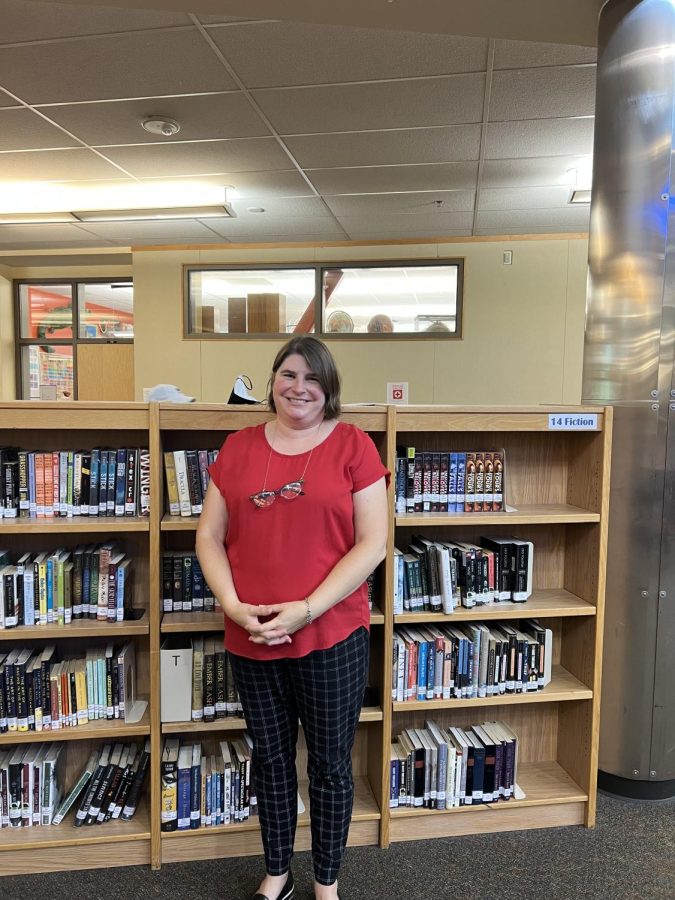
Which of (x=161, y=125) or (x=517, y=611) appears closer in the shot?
(x=517, y=611)

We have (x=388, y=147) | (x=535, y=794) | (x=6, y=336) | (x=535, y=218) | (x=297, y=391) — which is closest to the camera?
(x=297, y=391)

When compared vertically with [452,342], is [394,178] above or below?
above

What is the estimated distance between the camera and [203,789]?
2.03m

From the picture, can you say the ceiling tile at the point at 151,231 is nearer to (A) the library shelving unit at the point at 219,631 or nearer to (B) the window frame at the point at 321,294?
(B) the window frame at the point at 321,294

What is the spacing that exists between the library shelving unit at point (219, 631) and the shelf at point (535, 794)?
0.50 feet

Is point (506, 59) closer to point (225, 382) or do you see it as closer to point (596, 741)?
point (596, 741)

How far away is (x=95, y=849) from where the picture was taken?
198 cm

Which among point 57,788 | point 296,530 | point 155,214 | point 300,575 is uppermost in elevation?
point 155,214

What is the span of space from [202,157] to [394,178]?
1.27 m

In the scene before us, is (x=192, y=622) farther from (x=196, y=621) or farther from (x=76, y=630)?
(x=76, y=630)

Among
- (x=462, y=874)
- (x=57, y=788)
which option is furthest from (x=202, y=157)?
(x=462, y=874)

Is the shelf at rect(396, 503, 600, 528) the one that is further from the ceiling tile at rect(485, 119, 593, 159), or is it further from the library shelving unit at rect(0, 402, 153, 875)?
the ceiling tile at rect(485, 119, 593, 159)

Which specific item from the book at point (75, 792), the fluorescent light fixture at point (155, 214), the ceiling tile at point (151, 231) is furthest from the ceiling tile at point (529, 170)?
the book at point (75, 792)

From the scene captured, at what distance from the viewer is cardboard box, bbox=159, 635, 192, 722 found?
1.98 m
